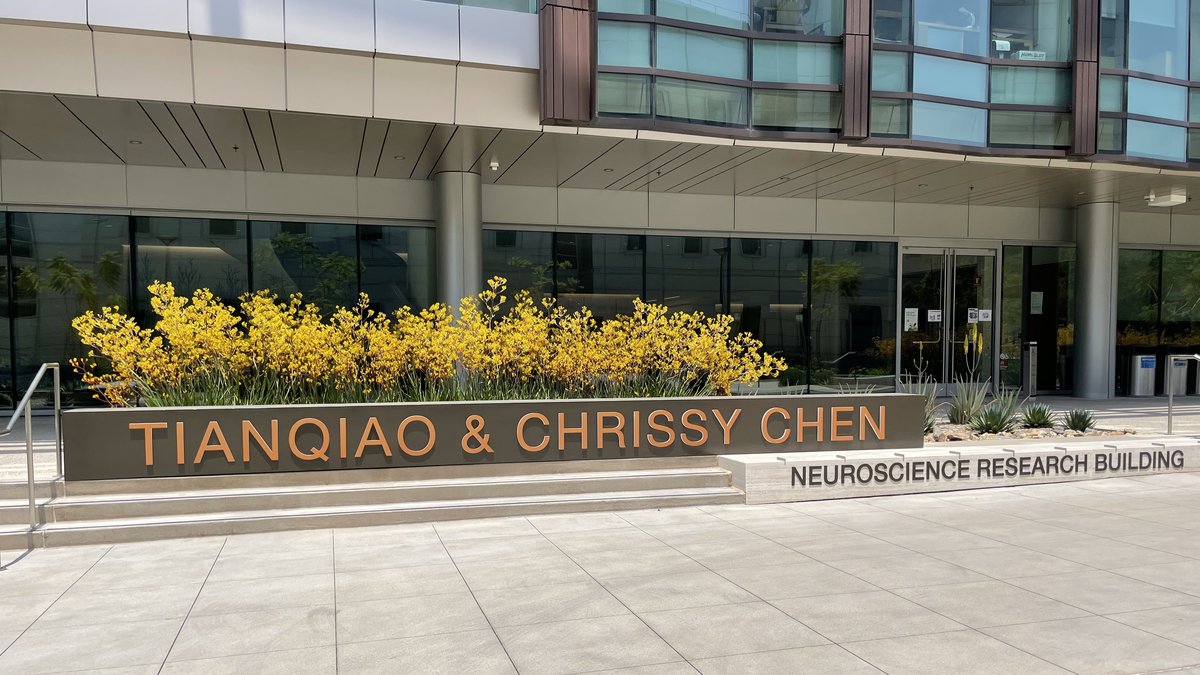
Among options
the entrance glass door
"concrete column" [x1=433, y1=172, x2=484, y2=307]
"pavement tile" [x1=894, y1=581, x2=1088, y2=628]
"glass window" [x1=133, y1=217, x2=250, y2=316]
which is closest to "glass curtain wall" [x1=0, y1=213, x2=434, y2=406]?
"glass window" [x1=133, y1=217, x2=250, y2=316]

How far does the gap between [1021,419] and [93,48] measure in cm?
1310

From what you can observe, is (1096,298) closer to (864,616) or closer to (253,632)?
(864,616)

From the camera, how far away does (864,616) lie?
4.98 m

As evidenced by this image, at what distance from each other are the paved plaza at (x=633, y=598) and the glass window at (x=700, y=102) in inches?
232

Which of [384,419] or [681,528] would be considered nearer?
[681,528]

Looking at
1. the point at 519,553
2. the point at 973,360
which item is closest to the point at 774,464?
the point at 519,553

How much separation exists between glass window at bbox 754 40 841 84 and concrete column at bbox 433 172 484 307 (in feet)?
16.8

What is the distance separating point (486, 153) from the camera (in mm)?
12383

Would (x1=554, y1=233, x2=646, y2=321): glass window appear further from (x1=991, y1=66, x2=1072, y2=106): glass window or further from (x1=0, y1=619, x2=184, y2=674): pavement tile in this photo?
(x1=0, y1=619, x2=184, y2=674): pavement tile

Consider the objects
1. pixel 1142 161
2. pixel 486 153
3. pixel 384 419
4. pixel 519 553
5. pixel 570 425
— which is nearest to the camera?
pixel 519 553

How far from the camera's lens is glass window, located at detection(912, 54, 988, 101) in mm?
12125

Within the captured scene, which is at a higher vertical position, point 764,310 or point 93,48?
point 93,48

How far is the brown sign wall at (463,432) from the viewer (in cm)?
717

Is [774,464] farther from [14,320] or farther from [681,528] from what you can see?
[14,320]
